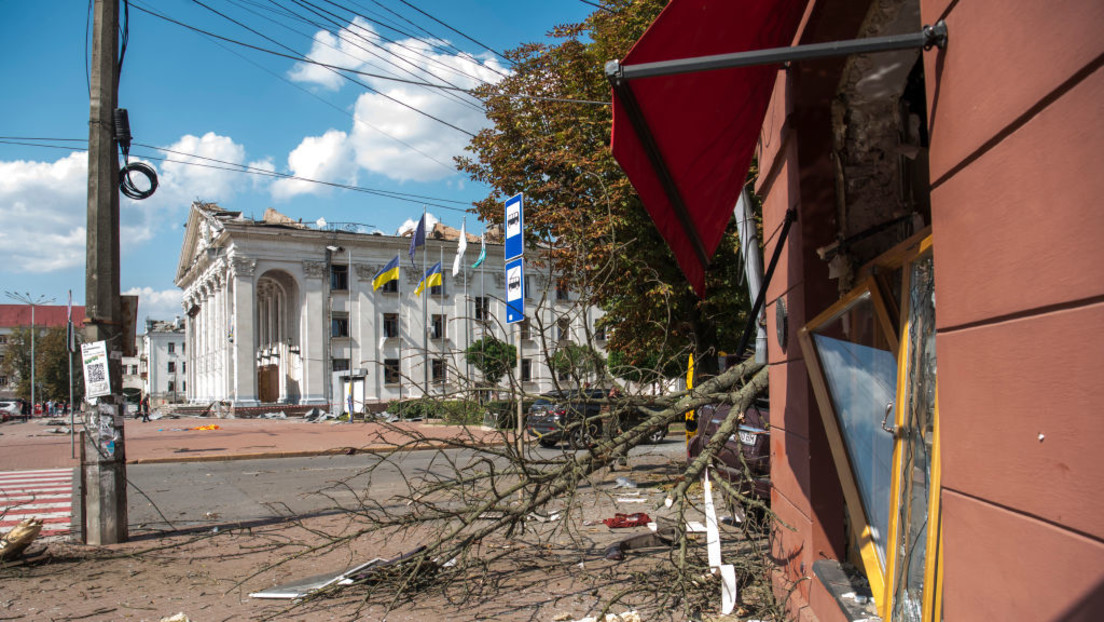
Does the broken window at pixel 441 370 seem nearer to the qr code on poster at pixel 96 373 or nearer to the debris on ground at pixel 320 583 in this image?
the debris on ground at pixel 320 583

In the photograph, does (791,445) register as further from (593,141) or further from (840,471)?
(593,141)

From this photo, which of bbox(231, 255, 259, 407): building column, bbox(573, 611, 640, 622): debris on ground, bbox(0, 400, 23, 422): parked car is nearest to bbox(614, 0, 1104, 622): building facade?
bbox(573, 611, 640, 622): debris on ground

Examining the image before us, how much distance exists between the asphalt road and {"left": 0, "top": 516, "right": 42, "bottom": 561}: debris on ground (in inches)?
54.5

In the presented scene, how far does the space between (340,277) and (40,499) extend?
39.5m

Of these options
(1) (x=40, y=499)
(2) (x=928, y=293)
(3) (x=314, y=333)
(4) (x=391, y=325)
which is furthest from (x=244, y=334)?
(2) (x=928, y=293)

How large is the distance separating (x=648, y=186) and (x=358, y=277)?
47108 millimetres

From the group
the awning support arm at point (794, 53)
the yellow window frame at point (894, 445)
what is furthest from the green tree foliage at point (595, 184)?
the awning support arm at point (794, 53)

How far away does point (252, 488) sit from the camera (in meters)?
12.0

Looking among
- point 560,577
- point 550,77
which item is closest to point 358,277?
point 550,77

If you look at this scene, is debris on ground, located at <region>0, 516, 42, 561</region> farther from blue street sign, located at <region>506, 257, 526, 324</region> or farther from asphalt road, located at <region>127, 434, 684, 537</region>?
blue street sign, located at <region>506, 257, 526, 324</region>

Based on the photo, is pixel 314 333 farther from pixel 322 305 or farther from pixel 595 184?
pixel 595 184

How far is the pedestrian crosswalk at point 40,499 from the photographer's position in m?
8.33

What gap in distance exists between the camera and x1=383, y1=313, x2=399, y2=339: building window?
163 ft

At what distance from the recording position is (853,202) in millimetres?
4293
